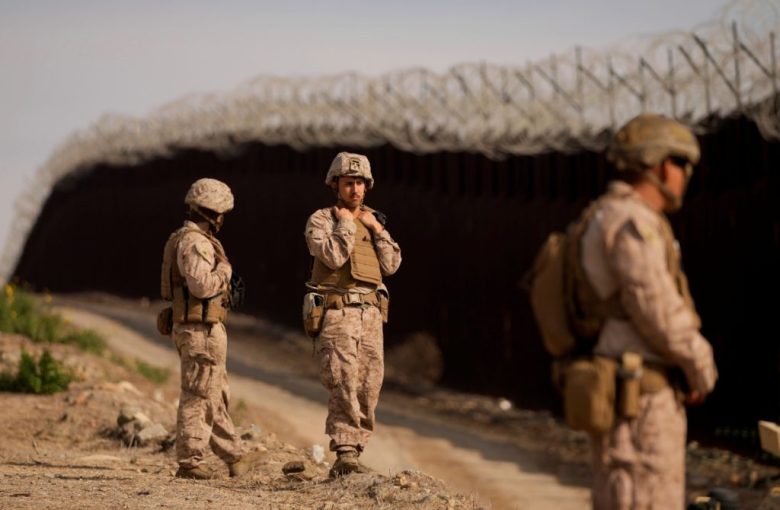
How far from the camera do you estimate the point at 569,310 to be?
5.06 m

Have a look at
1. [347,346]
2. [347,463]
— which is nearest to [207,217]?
[347,346]

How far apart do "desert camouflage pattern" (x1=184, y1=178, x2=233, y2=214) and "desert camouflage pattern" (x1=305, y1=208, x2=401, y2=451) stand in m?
0.50

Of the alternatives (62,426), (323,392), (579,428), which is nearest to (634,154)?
(579,428)

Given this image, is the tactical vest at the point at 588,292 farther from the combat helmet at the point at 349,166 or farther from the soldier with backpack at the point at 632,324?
the combat helmet at the point at 349,166

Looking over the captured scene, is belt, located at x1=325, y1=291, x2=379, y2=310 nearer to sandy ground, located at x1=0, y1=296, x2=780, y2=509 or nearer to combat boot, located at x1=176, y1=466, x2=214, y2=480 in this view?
sandy ground, located at x1=0, y1=296, x2=780, y2=509

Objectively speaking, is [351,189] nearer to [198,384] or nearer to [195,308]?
[195,308]

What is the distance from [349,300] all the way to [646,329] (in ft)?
11.0

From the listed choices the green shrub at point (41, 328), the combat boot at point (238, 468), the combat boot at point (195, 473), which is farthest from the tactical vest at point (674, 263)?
the green shrub at point (41, 328)

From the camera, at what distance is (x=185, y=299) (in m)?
8.27

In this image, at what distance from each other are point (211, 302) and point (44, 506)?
5.07 ft

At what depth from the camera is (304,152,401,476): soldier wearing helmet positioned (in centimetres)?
804

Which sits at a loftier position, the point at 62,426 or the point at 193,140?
the point at 193,140

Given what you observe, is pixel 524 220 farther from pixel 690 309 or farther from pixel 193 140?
pixel 690 309

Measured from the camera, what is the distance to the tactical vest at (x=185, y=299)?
823 cm
